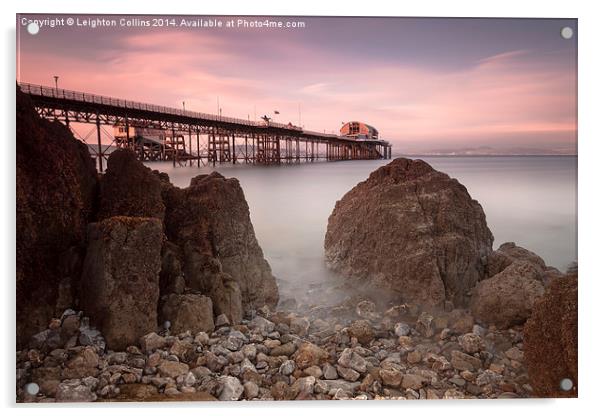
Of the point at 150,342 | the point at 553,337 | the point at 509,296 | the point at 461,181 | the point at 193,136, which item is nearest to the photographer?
the point at 553,337

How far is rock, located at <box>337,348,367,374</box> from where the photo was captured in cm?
316

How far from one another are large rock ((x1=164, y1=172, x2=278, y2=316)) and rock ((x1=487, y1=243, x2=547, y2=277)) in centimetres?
162

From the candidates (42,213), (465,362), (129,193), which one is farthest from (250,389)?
(42,213)

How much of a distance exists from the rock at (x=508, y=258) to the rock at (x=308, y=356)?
54.4 inches

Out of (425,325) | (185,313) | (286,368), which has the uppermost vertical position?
(185,313)

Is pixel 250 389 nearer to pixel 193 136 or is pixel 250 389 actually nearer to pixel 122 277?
pixel 122 277

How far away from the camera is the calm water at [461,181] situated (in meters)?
3.34

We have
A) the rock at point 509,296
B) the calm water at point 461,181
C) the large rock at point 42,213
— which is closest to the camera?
the large rock at point 42,213

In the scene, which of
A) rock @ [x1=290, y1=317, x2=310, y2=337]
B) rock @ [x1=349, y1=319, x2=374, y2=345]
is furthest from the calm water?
rock @ [x1=349, y1=319, x2=374, y2=345]

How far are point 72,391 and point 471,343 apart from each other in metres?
2.71

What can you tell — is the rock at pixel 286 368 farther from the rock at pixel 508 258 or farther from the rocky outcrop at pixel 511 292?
the rock at pixel 508 258

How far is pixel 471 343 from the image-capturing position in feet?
10.6
